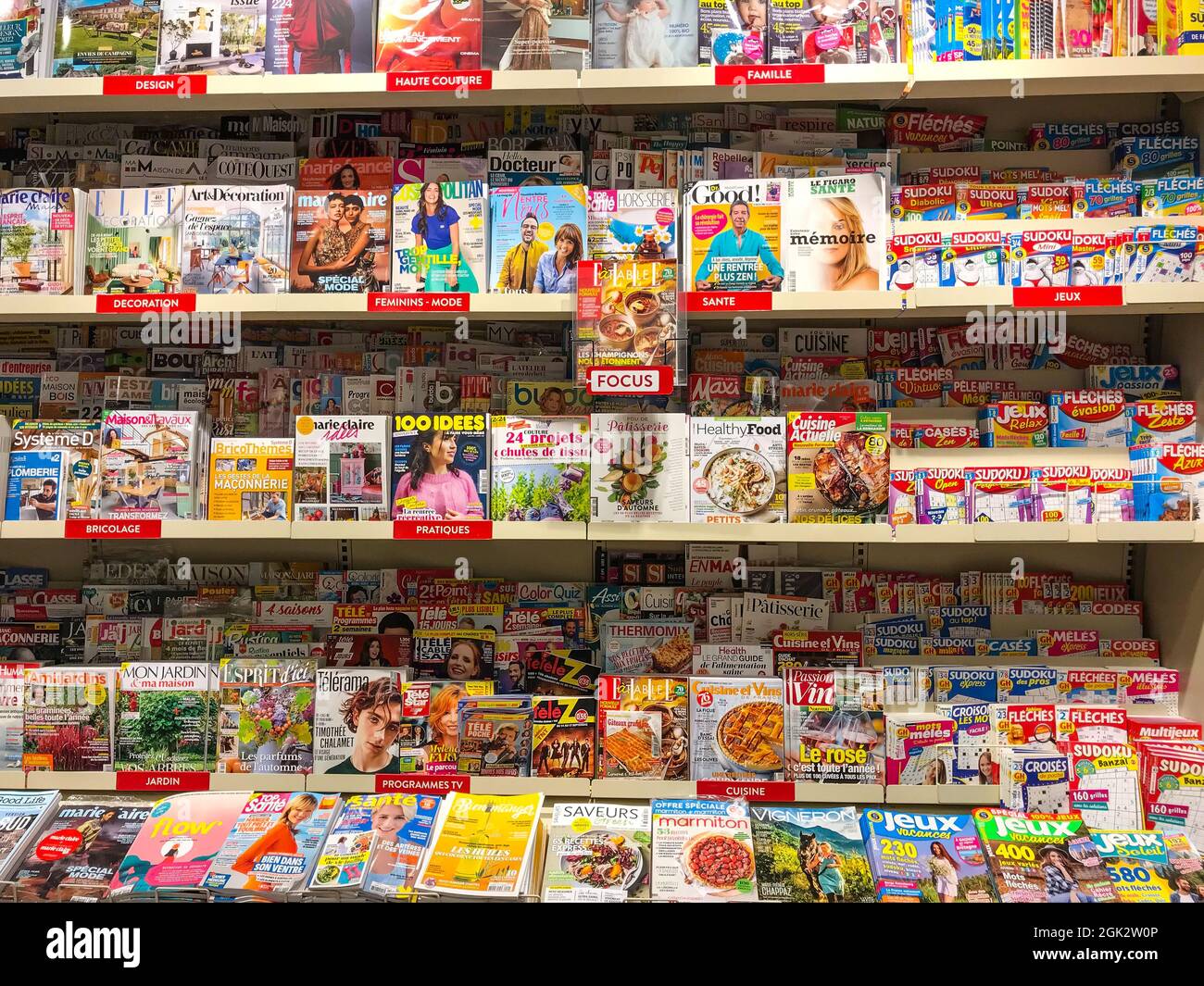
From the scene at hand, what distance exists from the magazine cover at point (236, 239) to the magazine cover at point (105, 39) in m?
0.38

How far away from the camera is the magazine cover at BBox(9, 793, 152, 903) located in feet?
7.49

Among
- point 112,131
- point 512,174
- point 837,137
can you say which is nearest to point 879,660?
point 837,137

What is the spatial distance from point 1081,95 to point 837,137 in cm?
78

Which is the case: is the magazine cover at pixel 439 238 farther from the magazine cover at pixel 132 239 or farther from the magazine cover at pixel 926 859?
the magazine cover at pixel 926 859

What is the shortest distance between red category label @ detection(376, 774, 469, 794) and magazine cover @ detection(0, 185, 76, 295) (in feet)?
5.19

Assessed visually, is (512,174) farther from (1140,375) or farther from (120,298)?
(1140,375)

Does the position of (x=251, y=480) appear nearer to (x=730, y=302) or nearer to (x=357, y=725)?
(x=357, y=725)

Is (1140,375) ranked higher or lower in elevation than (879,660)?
higher

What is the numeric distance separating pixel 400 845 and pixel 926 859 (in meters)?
1.28

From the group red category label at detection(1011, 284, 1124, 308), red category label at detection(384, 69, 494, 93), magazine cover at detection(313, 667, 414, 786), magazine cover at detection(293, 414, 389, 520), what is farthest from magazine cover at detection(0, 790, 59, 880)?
red category label at detection(1011, 284, 1124, 308)

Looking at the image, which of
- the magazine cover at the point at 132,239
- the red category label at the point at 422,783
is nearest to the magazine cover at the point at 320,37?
the magazine cover at the point at 132,239

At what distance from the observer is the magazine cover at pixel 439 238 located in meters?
2.57

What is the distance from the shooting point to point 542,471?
8.36 ft
